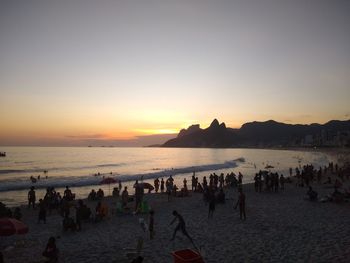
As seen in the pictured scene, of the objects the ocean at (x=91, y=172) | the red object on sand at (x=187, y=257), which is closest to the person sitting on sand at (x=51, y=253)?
the red object on sand at (x=187, y=257)

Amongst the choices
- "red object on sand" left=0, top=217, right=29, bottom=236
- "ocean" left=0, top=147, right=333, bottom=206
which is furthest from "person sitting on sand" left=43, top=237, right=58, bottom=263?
"ocean" left=0, top=147, right=333, bottom=206

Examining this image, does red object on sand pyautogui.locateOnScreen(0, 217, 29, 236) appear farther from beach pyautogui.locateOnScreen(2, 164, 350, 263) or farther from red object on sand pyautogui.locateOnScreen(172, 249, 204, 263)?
red object on sand pyautogui.locateOnScreen(172, 249, 204, 263)

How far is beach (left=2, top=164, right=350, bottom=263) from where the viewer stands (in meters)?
12.2

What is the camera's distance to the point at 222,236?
14930 millimetres

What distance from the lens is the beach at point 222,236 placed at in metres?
12.2

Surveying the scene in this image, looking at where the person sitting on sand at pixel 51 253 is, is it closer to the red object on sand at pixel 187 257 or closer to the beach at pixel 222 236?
the beach at pixel 222 236

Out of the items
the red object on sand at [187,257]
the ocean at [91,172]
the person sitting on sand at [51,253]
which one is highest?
the red object on sand at [187,257]

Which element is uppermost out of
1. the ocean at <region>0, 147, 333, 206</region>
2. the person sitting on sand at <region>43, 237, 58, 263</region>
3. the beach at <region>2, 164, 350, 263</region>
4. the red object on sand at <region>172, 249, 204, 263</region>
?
the red object on sand at <region>172, 249, 204, 263</region>

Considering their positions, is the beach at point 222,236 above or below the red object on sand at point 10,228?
below

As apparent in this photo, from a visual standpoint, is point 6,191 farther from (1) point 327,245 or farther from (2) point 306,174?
(1) point 327,245

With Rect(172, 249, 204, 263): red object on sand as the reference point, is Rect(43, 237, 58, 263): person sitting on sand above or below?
below

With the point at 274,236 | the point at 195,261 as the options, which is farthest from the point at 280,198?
the point at 195,261

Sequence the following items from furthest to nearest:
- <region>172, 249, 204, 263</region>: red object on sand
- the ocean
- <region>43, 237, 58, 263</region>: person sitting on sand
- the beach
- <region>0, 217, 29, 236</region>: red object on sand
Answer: the ocean, the beach, <region>0, 217, 29, 236</region>: red object on sand, <region>43, 237, 58, 263</region>: person sitting on sand, <region>172, 249, 204, 263</region>: red object on sand

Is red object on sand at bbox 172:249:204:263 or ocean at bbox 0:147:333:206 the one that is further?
ocean at bbox 0:147:333:206
